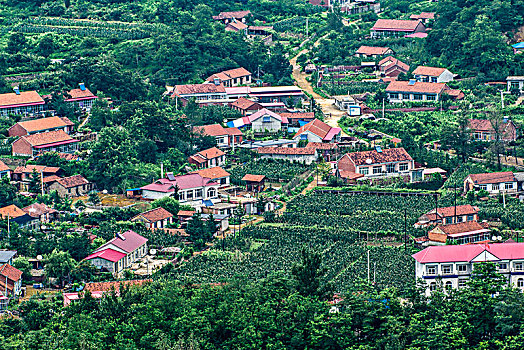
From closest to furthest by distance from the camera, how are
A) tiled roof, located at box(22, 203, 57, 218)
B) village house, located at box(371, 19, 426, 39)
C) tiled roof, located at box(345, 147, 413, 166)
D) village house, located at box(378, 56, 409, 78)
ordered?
tiled roof, located at box(22, 203, 57, 218) → tiled roof, located at box(345, 147, 413, 166) → village house, located at box(378, 56, 409, 78) → village house, located at box(371, 19, 426, 39)

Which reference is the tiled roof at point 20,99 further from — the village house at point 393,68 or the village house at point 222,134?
the village house at point 393,68

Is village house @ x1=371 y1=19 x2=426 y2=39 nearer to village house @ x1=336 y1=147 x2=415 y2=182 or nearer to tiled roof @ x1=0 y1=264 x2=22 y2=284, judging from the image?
village house @ x1=336 y1=147 x2=415 y2=182

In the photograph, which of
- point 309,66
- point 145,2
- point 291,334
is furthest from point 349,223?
point 145,2

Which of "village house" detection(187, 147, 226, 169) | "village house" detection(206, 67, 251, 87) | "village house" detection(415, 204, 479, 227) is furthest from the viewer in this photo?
"village house" detection(206, 67, 251, 87)

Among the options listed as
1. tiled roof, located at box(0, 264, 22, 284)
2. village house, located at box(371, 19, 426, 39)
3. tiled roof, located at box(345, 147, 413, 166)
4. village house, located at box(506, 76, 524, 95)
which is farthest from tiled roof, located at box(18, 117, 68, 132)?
village house, located at box(506, 76, 524, 95)

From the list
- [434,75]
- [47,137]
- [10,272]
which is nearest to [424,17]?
[434,75]

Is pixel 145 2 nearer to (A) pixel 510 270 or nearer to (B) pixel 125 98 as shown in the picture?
(B) pixel 125 98

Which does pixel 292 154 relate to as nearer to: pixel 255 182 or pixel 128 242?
pixel 255 182
